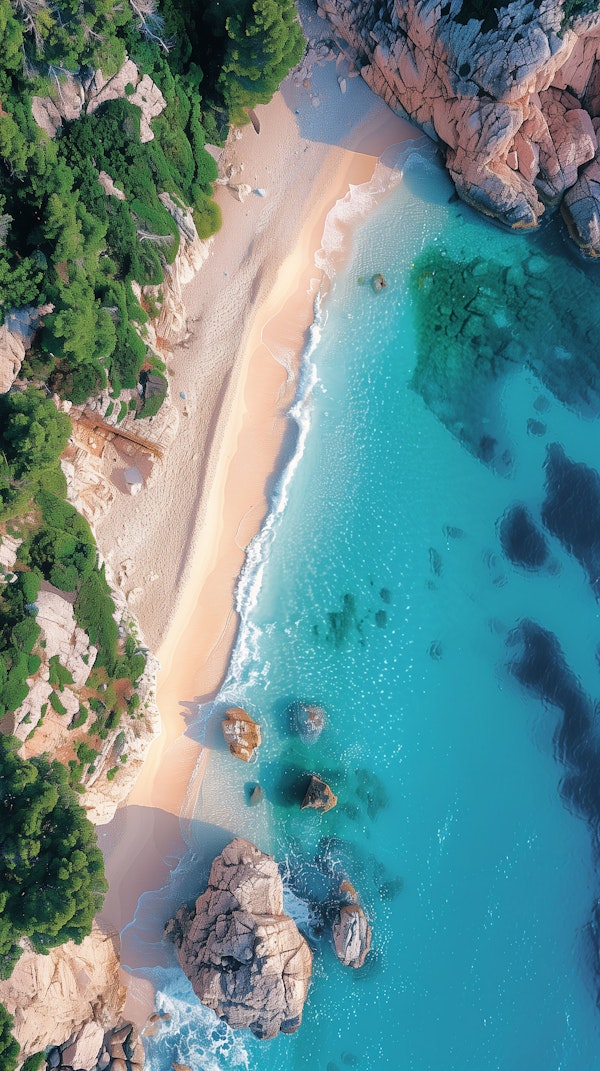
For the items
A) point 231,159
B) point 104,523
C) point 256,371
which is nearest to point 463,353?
point 256,371

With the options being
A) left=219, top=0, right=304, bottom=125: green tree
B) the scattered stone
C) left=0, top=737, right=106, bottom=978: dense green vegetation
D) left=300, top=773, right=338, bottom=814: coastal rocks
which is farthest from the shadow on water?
left=219, top=0, right=304, bottom=125: green tree

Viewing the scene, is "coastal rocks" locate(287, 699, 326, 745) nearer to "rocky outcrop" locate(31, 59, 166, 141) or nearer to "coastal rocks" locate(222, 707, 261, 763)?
"coastal rocks" locate(222, 707, 261, 763)

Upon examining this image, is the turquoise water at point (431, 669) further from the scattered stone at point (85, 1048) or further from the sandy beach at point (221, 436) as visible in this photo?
the scattered stone at point (85, 1048)

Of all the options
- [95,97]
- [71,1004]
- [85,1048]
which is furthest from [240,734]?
[95,97]

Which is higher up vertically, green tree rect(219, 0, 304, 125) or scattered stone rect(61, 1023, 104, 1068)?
green tree rect(219, 0, 304, 125)

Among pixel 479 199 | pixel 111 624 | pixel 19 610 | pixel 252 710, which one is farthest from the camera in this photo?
pixel 479 199

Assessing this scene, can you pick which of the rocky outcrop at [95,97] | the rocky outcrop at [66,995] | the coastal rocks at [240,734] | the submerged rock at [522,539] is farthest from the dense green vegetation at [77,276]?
the submerged rock at [522,539]

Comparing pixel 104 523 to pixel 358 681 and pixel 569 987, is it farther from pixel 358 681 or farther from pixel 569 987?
pixel 569 987
